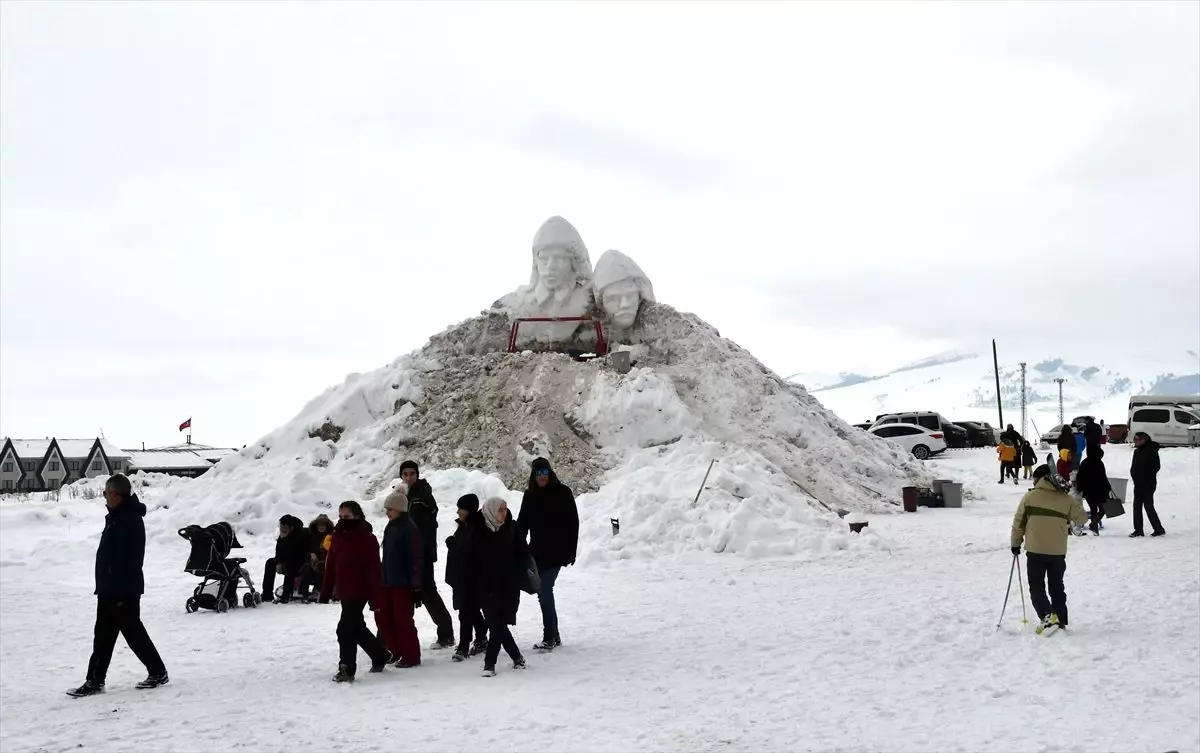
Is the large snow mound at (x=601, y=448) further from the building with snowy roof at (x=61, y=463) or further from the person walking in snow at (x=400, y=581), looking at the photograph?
the building with snowy roof at (x=61, y=463)

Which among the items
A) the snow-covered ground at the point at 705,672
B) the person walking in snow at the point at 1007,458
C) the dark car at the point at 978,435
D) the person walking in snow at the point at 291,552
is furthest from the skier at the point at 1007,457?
the person walking in snow at the point at 291,552

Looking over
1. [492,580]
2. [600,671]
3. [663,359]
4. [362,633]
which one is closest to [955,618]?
[600,671]

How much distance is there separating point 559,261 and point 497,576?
1822 cm

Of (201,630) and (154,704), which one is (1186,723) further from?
(201,630)

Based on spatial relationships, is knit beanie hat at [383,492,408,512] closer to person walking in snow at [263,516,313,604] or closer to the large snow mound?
person walking in snow at [263,516,313,604]

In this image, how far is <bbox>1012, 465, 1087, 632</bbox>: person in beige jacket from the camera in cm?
863

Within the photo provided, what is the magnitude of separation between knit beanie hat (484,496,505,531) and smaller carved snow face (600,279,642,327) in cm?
1721

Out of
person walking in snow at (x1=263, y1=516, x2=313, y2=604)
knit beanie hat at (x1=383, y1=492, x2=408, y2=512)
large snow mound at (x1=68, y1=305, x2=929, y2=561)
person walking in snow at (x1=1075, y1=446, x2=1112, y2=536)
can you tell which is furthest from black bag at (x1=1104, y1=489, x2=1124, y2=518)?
Result: knit beanie hat at (x1=383, y1=492, x2=408, y2=512)

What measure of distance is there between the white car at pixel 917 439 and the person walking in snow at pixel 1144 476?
54.4ft

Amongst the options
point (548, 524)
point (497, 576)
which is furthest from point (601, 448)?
point (497, 576)

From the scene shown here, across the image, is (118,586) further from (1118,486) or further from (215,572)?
(1118,486)

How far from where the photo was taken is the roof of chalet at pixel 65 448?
5781cm

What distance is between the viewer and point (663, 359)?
78.1 feet

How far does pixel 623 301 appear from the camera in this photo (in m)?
24.8
